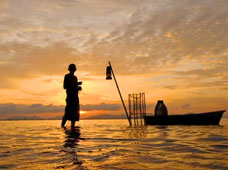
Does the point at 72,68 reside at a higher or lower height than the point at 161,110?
higher

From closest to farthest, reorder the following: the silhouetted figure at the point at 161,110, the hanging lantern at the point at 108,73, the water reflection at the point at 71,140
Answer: the water reflection at the point at 71,140
the hanging lantern at the point at 108,73
the silhouetted figure at the point at 161,110

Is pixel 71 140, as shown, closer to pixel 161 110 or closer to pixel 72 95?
pixel 72 95

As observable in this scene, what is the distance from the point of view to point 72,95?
38.2 ft

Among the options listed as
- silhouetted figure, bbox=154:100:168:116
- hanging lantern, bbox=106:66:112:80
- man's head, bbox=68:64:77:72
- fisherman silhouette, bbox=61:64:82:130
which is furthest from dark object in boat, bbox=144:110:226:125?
man's head, bbox=68:64:77:72

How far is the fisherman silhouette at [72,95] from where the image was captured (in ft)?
37.7

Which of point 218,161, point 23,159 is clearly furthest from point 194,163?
point 23,159

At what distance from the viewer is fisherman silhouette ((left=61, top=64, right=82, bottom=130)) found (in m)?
11.5

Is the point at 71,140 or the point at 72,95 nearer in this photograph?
the point at 71,140

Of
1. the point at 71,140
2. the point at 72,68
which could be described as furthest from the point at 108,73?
the point at 71,140

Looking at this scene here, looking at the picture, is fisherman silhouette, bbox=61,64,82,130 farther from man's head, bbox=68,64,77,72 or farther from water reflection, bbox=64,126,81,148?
water reflection, bbox=64,126,81,148

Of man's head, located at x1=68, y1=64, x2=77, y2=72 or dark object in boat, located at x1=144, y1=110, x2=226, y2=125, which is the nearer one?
man's head, located at x1=68, y1=64, x2=77, y2=72

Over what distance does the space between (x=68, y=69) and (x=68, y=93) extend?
1.23 meters

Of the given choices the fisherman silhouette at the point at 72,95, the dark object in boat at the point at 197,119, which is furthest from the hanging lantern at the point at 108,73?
the dark object in boat at the point at 197,119

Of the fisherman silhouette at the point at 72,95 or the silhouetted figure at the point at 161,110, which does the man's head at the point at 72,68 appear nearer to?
the fisherman silhouette at the point at 72,95
